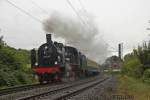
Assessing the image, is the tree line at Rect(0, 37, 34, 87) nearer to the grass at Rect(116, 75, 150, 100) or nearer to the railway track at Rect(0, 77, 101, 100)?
the railway track at Rect(0, 77, 101, 100)

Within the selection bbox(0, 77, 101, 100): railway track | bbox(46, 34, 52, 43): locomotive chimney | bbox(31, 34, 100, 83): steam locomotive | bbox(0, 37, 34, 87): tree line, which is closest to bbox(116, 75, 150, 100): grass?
bbox(0, 77, 101, 100): railway track

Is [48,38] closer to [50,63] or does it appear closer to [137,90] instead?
[50,63]

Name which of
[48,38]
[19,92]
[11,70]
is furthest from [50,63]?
[19,92]

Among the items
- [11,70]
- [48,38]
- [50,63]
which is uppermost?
[48,38]

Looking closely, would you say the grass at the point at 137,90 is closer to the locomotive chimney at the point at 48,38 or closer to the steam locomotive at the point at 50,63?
the steam locomotive at the point at 50,63

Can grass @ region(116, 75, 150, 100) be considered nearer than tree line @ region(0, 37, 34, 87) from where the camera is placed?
Yes

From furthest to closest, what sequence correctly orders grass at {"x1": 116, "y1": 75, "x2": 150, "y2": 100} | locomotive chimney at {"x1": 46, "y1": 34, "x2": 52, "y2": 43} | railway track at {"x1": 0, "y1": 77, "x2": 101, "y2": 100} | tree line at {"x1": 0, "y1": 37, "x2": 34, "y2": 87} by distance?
locomotive chimney at {"x1": 46, "y1": 34, "x2": 52, "y2": 43}, tree line at {"x1": 0, "y1": 37, "x2": 34, "y2": 87}, railway track at {"x1": 0, "y1": 77, "x2": 101, "y2": 100}, grass at {"x1": 116, "y1": 75, "x2": 150, "y2": 100}

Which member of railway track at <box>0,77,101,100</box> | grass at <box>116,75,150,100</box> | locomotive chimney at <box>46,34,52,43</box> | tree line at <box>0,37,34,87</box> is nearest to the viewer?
grass at <box>116,75,150,100</box>

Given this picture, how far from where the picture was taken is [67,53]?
41562mm

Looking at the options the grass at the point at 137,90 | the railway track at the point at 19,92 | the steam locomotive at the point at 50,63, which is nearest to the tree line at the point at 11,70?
the steam locomotive at the point at 50,63

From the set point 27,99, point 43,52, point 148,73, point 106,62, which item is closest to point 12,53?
point 43,52

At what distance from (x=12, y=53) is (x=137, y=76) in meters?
15.4

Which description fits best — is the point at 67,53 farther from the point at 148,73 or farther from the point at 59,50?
the point at 148,73

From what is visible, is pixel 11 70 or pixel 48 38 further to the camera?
pixel 11 70
